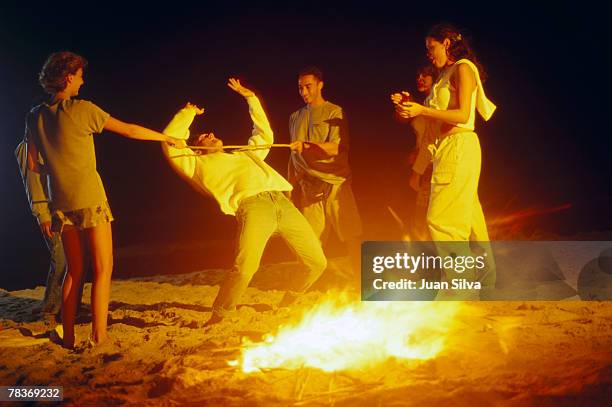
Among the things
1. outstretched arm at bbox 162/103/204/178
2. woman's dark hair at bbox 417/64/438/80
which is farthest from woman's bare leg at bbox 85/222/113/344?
woman's dark hair at bbox 417/64/438/80

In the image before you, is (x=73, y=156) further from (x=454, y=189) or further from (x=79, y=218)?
(x=454, y=189)

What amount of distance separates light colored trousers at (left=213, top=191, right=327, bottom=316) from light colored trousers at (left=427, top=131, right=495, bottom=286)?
3.42 ft

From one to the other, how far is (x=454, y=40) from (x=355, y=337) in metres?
2.56

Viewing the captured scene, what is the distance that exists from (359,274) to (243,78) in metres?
5.06

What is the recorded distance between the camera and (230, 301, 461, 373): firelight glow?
12.9 feet

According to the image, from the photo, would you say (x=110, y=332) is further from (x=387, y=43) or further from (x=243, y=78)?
(x=387, y=43)

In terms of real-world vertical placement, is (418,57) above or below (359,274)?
above

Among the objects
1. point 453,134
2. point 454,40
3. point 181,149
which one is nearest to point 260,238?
point 181,149

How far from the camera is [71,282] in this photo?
4.62m

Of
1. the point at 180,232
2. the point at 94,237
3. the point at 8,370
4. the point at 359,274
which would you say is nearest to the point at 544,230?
the point at 359,274

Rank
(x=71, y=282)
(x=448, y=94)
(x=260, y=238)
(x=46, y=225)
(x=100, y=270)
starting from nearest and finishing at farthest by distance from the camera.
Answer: (x=100, y=270), (x=71, y=282), (x=260, y=238), (x=448, y=94), (x=46, y=225)

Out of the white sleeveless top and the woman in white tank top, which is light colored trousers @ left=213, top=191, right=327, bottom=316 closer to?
the woman in white tank top

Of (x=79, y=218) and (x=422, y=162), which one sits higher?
(x=422, y=162)

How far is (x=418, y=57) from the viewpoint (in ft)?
33.2
